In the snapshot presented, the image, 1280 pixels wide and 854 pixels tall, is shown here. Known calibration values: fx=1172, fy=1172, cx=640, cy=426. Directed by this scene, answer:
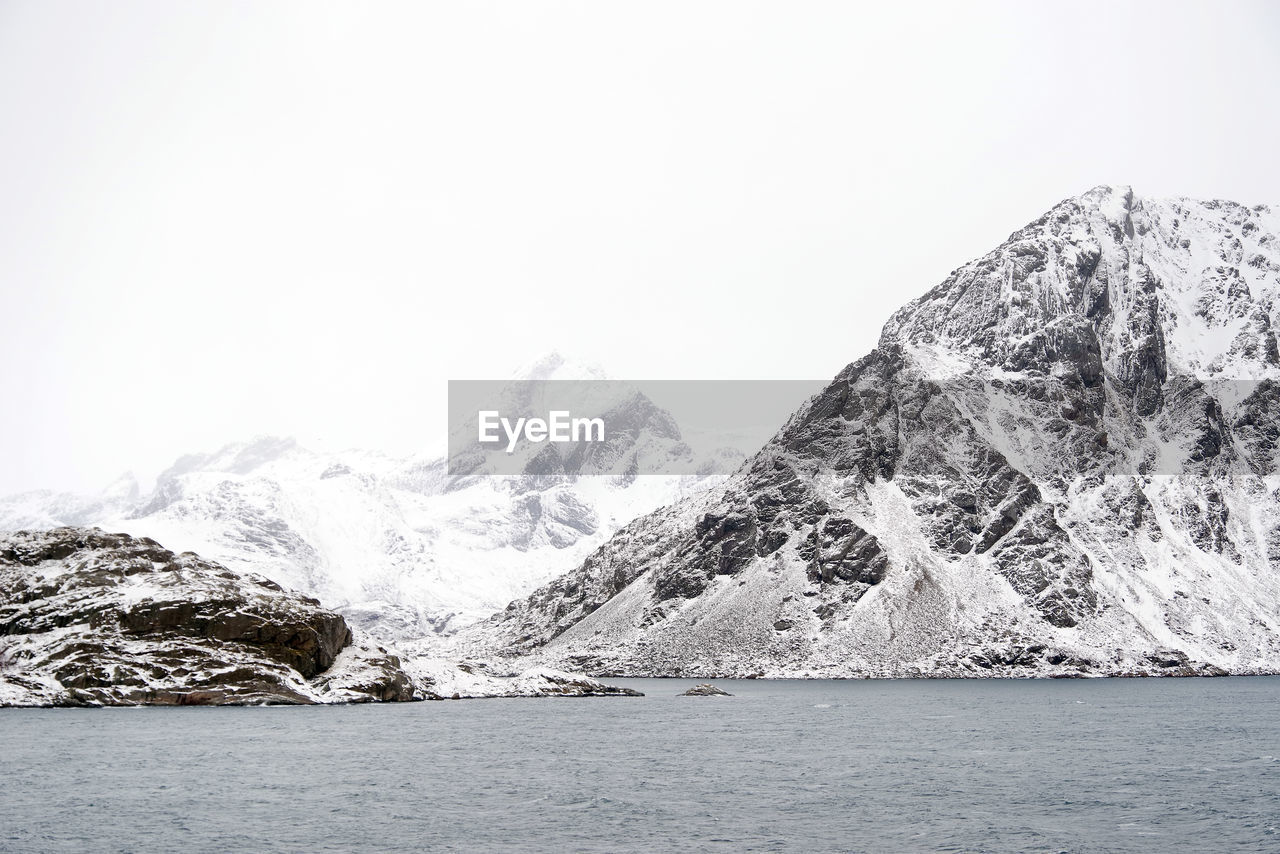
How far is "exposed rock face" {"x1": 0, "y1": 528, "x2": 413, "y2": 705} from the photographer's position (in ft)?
505

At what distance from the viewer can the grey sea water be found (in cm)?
7125

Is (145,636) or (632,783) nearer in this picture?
(632,783)

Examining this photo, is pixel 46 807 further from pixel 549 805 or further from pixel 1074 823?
pixel 1074 823

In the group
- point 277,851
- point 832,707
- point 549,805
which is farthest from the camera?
point 832,707

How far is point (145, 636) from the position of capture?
156 metres

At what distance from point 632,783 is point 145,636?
294 ft

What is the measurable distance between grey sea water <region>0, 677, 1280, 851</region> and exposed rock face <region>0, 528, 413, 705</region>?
4235 mm

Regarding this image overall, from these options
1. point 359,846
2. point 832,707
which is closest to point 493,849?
point 359,846

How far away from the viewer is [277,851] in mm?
66688

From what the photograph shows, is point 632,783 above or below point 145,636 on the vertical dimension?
below

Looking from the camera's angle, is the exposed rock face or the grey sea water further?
the exposed rock face

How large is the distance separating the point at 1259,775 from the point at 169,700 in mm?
129276

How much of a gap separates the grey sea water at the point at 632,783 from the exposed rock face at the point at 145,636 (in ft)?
13.9

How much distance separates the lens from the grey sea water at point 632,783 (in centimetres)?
7125
